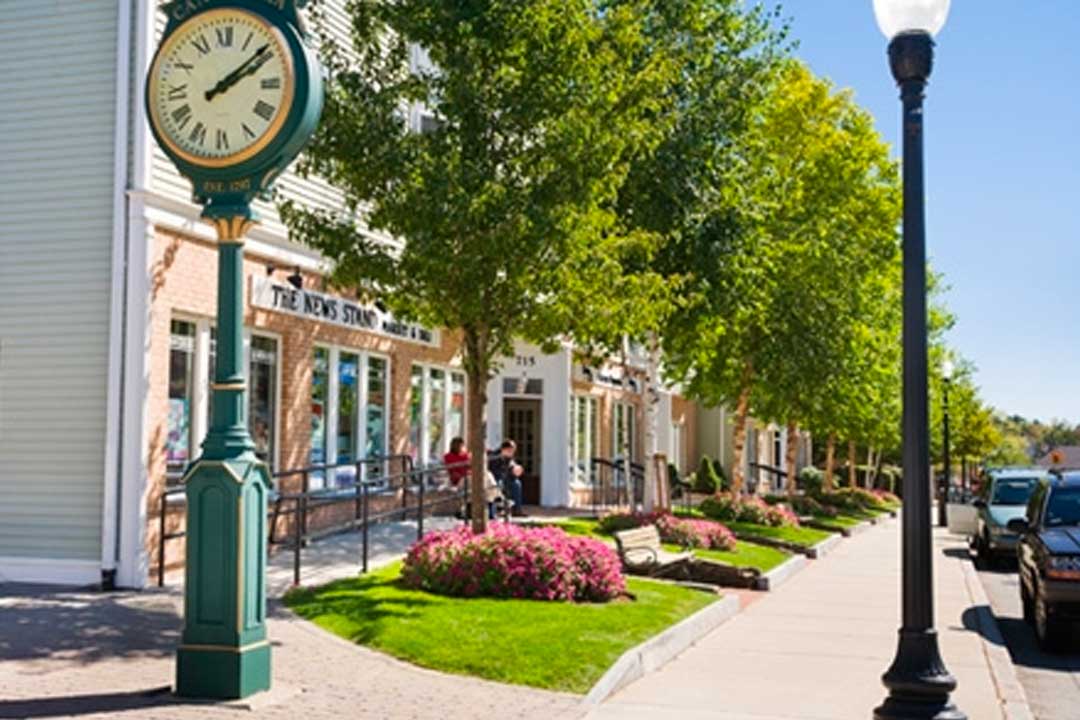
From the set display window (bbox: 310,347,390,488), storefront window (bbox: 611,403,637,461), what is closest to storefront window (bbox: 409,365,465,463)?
display window (bbox: 310,347,390,488)

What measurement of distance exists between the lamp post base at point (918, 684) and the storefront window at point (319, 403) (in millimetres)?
12786

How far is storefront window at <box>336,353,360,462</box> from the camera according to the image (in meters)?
19.0

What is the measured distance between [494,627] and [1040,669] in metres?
5.45

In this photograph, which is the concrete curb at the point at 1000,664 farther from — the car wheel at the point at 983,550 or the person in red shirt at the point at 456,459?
the person in red shirt at the point at 456,459

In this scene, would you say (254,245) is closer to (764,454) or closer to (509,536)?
(509,536)

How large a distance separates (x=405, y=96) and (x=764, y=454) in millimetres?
47069

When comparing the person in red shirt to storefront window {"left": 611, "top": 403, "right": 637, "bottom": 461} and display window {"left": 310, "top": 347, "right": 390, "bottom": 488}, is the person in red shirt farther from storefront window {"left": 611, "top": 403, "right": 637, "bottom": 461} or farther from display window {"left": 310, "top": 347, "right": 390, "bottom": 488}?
storefront window {"left": 611, "top": 403, "right": 637, "bottom": 461}

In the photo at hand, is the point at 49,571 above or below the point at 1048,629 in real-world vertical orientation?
above

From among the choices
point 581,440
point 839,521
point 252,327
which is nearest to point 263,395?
point 252,327

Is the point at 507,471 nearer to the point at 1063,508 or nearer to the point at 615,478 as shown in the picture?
the point at 1063,508

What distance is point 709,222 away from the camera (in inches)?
856

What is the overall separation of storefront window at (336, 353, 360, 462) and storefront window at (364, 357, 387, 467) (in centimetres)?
41

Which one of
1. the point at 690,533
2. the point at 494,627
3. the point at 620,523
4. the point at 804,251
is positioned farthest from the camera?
the point at 804,251

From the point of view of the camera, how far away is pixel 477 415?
13.9 metres
